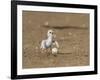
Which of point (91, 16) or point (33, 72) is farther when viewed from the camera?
point (91, 16)

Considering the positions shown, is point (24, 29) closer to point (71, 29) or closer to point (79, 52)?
point (71, 29)

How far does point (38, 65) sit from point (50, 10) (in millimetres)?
547

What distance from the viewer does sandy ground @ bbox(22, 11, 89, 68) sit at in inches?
81.3

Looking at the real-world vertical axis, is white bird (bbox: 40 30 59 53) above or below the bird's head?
below

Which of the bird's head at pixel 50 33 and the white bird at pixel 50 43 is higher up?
the bird's head at pixel 50 33

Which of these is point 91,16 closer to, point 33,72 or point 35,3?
point 35,3

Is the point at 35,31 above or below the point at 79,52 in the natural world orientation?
above

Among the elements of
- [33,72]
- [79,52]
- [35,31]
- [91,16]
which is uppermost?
[91,16]

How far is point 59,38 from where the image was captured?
218 centimetres

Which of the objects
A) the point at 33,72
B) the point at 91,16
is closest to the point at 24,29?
the point at 33,72

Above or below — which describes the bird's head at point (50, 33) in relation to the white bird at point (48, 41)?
above

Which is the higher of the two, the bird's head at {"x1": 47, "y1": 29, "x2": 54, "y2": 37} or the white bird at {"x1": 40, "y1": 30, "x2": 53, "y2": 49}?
the bird's head at {"x1": 47, "y1": 29, "x2": 54, "y2": 37}

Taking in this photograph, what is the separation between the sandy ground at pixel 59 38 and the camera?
2064 millimetres

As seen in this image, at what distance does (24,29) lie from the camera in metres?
2.04
